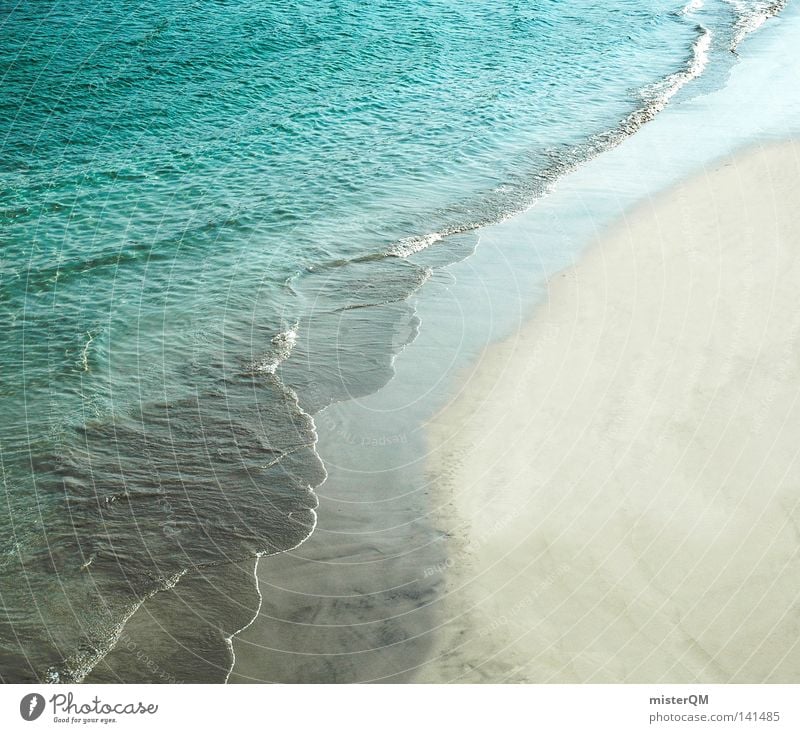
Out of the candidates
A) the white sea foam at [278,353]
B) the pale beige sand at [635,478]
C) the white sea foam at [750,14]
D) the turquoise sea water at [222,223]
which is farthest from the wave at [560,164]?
the white sea foam at [750,14]

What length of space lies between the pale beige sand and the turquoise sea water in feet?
7.94

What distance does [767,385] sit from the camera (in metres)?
12.9

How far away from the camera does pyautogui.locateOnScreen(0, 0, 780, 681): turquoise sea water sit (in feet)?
37.2

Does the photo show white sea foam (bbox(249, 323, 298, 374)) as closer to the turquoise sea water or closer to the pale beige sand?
the turquoise sea water

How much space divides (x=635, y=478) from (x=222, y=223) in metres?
12.4

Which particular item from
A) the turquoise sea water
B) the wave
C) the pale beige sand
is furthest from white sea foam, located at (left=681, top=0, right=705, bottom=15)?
the pale beige sand

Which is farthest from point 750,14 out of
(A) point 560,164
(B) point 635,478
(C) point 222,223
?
(B) point 635,478

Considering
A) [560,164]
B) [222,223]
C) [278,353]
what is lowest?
[222,223]

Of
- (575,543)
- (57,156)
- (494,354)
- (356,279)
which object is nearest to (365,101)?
(57,156)

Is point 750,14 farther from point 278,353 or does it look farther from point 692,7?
point 278,353

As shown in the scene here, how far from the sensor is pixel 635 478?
11.4 metres

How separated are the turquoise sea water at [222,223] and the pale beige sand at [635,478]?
2419 millimetres

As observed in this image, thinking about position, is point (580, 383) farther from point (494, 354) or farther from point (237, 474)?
point (237, 474)

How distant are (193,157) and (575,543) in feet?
56.5
